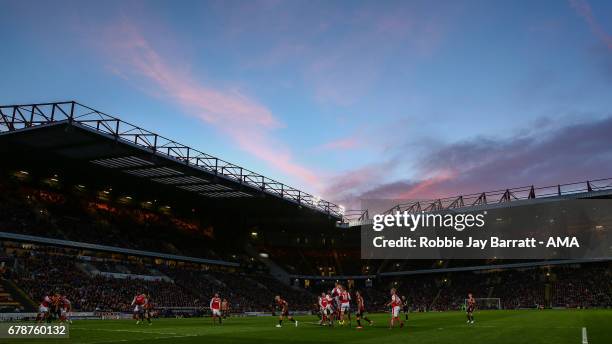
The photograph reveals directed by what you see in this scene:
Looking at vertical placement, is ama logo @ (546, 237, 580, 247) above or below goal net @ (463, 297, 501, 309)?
above

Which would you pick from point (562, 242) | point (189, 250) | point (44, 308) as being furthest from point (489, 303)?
point (44, 308)

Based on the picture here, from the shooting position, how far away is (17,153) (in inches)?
2250

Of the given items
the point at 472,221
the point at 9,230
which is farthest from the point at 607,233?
the point at 9,230

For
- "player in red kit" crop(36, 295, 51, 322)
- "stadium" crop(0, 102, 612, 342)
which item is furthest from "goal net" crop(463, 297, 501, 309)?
"player in red kit" crop(36, 295, 51, 322)

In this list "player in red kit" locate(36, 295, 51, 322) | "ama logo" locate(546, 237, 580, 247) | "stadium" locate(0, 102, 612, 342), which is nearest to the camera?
"player in red kit" locate(36, 295, 51, 322)

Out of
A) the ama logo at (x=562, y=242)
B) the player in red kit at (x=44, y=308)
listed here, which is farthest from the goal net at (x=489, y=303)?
the player in red kit at (x=44, y=308)

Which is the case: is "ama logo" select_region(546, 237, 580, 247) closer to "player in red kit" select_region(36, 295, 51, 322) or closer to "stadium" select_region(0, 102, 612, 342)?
"stadium" select_region(0, 102, 612, 342)

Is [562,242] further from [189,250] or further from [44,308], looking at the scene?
[44,308]

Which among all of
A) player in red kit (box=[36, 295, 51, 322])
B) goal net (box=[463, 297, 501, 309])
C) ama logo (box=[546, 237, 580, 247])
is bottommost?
goal net (box=[463, 297, 501, 309])

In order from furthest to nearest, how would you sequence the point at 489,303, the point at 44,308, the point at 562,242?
the point at 562,242, the point at 489,303, the point at 44,308

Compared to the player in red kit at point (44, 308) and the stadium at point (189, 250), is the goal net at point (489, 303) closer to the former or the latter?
the stadium at point (189, 250)

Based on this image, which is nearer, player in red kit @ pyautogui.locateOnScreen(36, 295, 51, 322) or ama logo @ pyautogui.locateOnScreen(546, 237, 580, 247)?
player in red kit @ pyautogui.locateOnScreen(36, 295, 51, 322)

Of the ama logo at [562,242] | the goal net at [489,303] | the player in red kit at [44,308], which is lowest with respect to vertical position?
the goal net at [489,303]

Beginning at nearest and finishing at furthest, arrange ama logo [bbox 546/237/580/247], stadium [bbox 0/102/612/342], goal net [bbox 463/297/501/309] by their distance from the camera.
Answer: stadium [bbox 0/102/612/342]
goal net [bbox 463/297/501/309]
ama logo [bbox 546/237/580/247]
